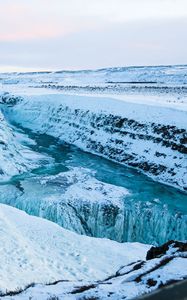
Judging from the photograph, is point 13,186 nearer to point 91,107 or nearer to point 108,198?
point 108,198

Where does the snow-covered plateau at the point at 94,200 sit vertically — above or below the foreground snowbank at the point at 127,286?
below

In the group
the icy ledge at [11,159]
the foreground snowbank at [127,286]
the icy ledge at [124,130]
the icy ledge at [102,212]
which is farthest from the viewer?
the icy ledge at [124,130]

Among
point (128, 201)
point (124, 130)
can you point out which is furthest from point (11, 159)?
point (124, 130)

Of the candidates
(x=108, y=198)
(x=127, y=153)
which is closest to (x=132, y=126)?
(x=127, y=153)

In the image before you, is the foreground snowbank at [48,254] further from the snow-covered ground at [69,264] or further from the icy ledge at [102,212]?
the icy ledge at [102,212]

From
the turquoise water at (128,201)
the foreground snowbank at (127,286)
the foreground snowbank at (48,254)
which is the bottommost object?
the turquoise water at (128,201)

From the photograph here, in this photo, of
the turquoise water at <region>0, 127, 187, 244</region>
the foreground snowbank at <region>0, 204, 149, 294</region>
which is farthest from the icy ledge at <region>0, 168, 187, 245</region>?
the foreground snowbank at <region>0, 204, 149, 294</region>

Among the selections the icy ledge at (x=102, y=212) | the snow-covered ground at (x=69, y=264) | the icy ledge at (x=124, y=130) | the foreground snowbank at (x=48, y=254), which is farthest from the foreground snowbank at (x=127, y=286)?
the icy ledge at (x=124, y=130)

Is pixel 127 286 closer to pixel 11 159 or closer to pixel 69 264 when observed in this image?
pixel 69 264
